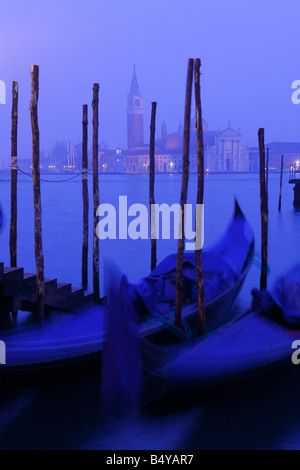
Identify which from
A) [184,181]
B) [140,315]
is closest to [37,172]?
[184,181]

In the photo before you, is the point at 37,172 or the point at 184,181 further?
the point at 37,172

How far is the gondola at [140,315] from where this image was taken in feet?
14.8

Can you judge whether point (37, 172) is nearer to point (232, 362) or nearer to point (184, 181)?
point (184, 181)

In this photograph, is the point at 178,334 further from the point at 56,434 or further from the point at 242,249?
the point at 242,249

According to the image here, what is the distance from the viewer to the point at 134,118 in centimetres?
15125

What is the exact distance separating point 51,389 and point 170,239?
13.0 m

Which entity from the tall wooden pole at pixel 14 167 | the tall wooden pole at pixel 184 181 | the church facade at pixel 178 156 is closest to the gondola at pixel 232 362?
the tall wooden pole at pixel 184 181

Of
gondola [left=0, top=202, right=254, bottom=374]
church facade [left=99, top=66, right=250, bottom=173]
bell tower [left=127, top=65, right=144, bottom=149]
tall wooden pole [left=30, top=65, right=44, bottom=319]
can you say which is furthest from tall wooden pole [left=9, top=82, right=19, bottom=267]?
bell tower [left=127, top=65, right=144, bottom=149]

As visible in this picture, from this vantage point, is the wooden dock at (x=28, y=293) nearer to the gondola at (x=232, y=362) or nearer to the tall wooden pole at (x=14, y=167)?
the tall wooden pole at (x=14, y=167)

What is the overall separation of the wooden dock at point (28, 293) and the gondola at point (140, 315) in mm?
180

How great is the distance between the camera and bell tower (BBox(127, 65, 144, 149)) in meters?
150

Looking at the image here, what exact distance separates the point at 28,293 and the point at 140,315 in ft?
3.99

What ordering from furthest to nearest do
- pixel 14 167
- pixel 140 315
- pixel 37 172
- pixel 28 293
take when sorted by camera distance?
pixel 14 167 < pixel 37 172 < pixel 28 293 < pixel 140 315

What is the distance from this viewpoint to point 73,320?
5074mm
